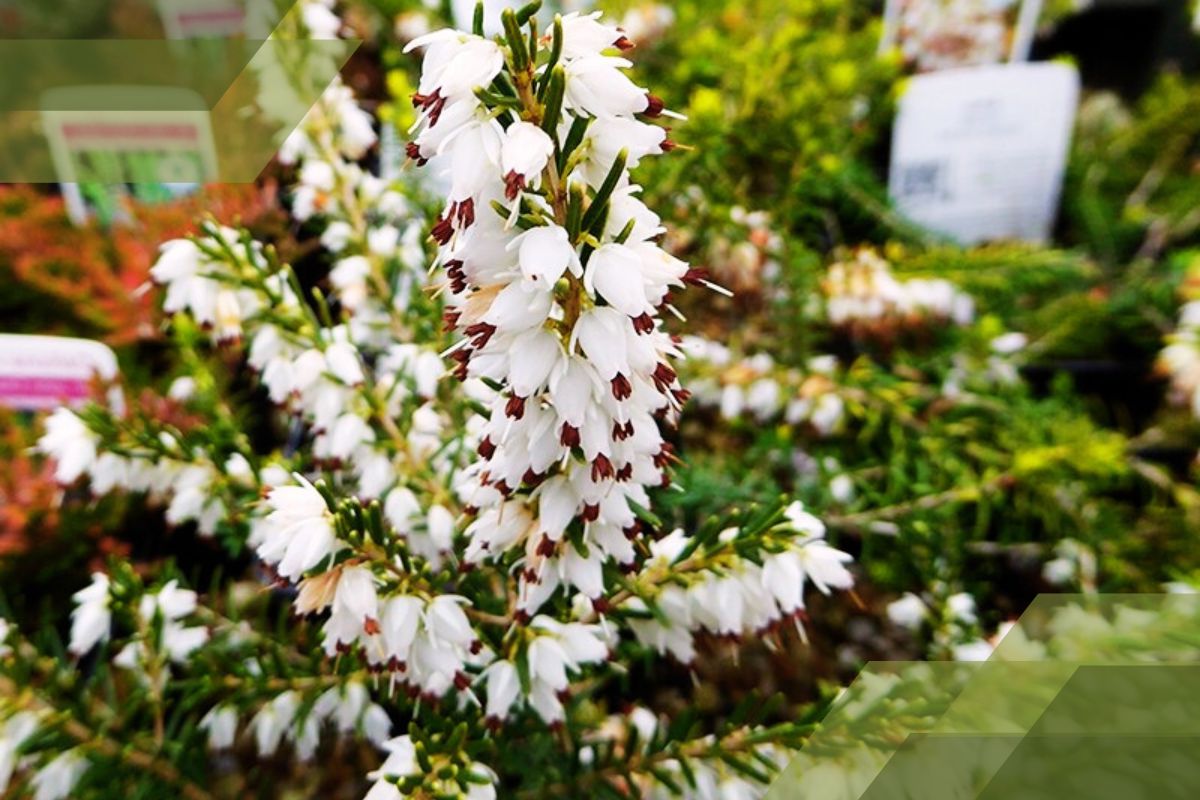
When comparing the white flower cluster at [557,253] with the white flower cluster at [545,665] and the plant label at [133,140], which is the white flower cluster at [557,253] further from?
the plant label at [133,140]

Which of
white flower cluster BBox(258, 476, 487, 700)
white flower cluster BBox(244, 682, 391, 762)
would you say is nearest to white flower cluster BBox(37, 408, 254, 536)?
white flower cluster BBox(244, 682, 391, 762)

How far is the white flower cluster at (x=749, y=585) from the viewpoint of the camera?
663 mm

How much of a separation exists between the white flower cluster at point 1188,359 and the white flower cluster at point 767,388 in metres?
0.54

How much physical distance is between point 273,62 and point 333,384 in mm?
505

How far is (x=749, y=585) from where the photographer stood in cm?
67

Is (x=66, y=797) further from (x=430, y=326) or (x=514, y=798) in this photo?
(x=430, y=326)

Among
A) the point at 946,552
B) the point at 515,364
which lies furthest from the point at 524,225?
the point at 946,552

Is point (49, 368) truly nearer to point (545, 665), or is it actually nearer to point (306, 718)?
point (306, 718)

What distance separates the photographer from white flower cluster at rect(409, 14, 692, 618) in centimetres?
46

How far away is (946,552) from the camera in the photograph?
1196mm
